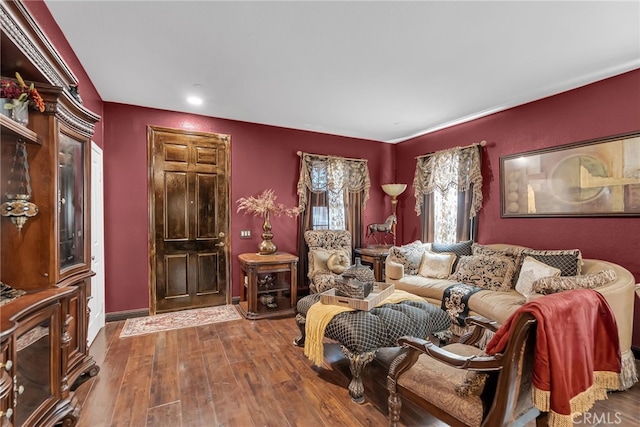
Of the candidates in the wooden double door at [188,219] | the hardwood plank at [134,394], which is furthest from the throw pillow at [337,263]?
the hardwood plank at [134,394]

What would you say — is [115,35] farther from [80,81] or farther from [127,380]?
[127,380]

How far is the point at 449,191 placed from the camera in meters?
4.61

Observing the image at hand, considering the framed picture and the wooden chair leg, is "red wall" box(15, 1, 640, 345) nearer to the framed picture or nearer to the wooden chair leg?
the framed picture

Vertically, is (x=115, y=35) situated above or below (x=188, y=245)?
above

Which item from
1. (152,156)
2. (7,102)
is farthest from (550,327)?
(152,156)

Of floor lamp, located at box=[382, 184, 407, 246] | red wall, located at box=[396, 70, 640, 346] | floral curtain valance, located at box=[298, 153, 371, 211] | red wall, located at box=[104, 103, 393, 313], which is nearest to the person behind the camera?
red wall, located at box=[396, 70, 640, 346]

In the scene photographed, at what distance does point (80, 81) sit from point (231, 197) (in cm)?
208

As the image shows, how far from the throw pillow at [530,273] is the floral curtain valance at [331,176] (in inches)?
106

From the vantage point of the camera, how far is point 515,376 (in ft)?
4.20

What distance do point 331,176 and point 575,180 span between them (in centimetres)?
318

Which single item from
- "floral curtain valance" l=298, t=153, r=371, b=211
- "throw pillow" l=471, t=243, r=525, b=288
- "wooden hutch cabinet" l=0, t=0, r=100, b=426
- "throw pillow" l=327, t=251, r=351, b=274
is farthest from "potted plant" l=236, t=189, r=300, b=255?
"throw pillow" l=471, t=243, r=525, b=288

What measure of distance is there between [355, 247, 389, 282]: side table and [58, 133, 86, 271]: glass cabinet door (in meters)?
3.61

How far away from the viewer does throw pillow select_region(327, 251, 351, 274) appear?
13.6 ft

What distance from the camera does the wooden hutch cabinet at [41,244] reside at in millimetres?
1413
